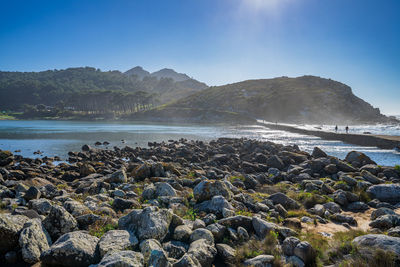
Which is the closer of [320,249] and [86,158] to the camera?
[320,249]

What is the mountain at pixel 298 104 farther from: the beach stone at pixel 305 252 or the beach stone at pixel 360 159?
the beach stone at pixel 305 252

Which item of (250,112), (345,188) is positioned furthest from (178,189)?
(250,112)

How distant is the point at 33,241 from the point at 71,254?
1.27 m

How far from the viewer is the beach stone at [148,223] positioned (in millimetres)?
5980

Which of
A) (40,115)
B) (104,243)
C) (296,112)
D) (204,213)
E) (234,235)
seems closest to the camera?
(104,243)

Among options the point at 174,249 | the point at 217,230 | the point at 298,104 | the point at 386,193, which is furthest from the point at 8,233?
the point at 298,104

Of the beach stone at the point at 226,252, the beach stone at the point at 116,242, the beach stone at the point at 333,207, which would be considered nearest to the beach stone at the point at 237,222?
the beach stone at the point at 226,252

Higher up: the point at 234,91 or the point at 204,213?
the point at 234,91

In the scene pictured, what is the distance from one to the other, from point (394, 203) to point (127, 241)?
12697mm

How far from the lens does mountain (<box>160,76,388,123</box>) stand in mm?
140875

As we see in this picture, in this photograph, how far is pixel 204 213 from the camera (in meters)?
8.25

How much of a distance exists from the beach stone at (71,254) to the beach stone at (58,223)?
94 centimetres

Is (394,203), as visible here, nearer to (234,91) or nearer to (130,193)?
(130,193)

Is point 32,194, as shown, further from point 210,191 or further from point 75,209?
point 210,191
